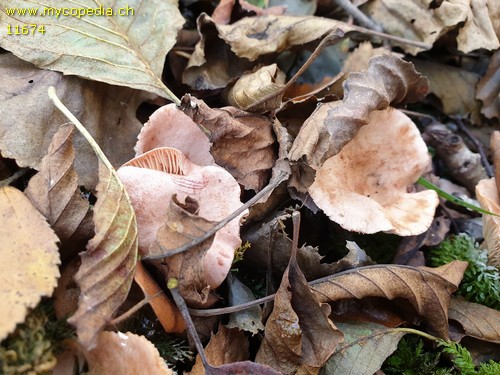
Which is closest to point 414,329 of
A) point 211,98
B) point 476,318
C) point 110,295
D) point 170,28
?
point 476,318

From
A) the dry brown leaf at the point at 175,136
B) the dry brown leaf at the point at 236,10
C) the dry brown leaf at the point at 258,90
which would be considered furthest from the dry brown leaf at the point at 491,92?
the dry brown leaf at the point at 175,136


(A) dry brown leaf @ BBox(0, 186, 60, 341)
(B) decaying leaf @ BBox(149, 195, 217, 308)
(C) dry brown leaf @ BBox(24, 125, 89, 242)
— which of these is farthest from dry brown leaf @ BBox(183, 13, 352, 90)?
(A) dry brown leaf @ BBox(0, 186, 60, 341)

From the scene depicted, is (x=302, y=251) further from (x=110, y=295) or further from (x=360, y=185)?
(x=110, y=295)

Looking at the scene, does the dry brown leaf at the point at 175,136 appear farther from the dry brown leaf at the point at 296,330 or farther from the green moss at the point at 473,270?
the green moss at the point at 473,270

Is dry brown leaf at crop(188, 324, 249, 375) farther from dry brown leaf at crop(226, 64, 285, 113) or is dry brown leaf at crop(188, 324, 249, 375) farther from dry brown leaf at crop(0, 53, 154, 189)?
dry brown leaf at crop(226, 64, 285, 113)

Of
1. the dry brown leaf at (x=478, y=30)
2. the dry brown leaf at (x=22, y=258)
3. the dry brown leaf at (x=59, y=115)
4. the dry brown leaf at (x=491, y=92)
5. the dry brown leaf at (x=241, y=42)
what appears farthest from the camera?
the dry brown leaf at (x=491, y=92)

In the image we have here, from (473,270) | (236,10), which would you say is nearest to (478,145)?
(473,270)
